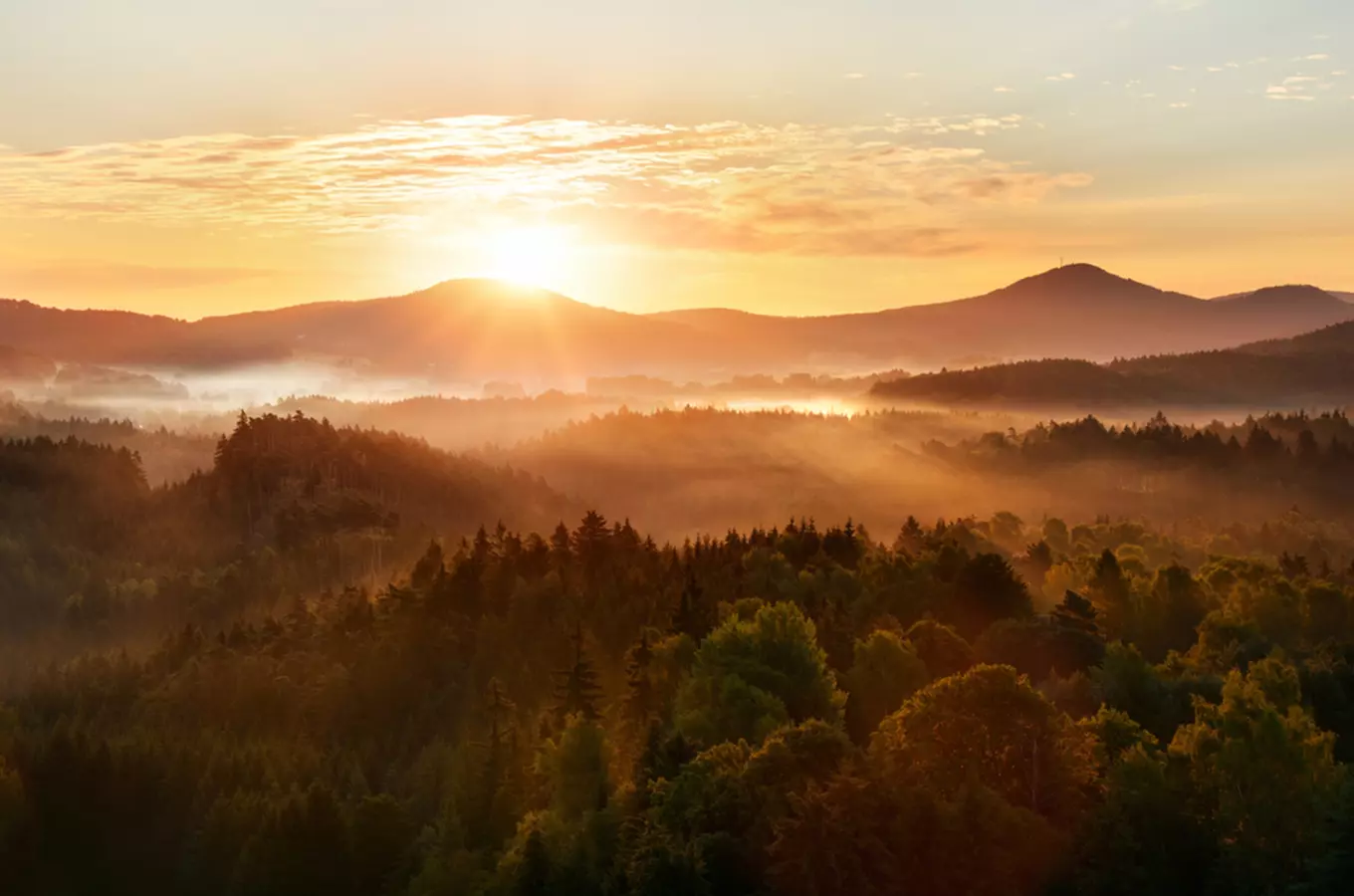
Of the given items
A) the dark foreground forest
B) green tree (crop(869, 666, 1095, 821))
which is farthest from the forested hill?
the dark foreground forest

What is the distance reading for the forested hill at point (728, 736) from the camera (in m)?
53.6

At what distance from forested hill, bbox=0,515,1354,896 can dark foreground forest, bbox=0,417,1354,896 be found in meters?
0.24

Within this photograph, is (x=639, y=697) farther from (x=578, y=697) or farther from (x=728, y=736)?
(x=728, y=736)

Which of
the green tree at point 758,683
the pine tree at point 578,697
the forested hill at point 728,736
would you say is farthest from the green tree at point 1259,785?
the pine tree at point 578,697

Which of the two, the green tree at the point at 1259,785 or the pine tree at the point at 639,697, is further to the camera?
the pine tree at the point at 639,697

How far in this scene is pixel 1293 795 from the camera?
186ft

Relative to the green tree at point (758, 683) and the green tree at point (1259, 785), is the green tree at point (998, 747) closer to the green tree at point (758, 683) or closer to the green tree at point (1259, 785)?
the green tree at point (1259, 785)

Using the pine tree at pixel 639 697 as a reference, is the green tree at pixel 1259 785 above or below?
above

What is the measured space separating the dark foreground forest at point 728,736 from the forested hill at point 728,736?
24cm

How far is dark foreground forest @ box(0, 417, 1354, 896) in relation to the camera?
5359 centimetres

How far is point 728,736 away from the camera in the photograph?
71.9 metres

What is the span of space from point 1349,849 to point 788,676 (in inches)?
1366

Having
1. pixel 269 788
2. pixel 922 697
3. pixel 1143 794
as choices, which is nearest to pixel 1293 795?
pixel 1143 794

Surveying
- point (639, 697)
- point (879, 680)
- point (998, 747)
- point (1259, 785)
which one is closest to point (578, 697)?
point (639, 697)
